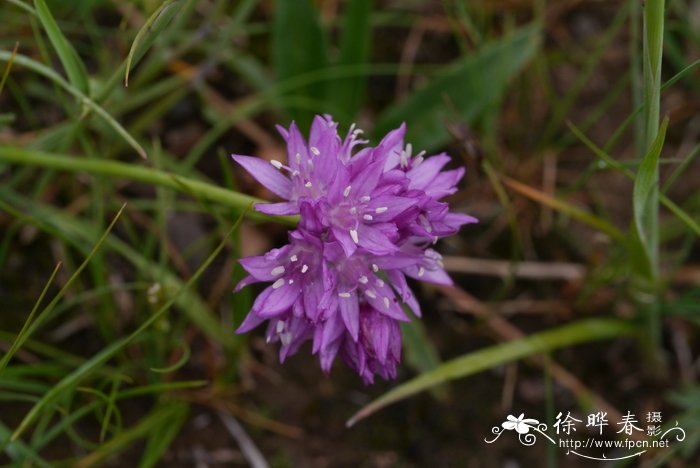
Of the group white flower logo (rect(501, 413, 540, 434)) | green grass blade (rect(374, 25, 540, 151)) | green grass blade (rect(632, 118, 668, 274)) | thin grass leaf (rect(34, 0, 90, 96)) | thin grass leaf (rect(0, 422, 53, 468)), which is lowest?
thin grass leaf (rect(0, 422, 53, 468))

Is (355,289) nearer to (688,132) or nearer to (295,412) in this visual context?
(295,412)

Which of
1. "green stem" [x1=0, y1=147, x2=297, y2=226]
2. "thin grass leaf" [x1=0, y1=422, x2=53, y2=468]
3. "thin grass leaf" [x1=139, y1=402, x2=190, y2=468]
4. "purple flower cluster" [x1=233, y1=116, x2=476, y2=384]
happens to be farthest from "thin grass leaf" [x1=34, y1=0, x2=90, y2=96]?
"thin grass leaf" [x1=139, y1=402, x2=190, y2=468]

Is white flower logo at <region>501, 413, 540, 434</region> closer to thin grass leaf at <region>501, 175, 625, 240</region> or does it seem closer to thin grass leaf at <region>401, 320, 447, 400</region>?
thin grass leaf at <region>401, 320, 447, 400</region>

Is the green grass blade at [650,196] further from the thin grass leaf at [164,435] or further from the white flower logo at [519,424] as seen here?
the thin grass leaf at [164,435]

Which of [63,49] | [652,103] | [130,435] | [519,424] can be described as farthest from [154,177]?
[519,424]

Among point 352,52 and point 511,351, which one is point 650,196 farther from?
point 352,52
